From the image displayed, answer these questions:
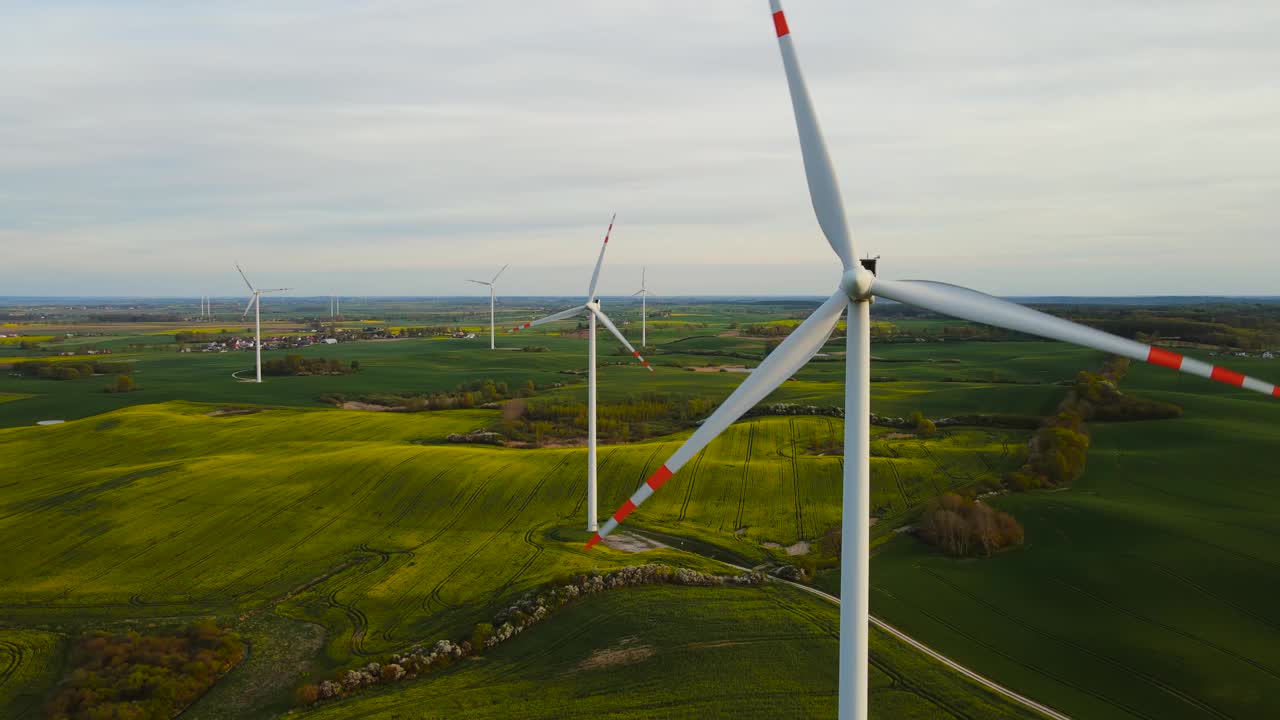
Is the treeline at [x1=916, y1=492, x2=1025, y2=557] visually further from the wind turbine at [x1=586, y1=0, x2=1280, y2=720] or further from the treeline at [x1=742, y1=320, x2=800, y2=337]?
the treeline at [x1=742, y1=320, x2=800, y2=337]

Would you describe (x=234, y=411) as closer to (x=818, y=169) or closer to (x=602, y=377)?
(x=602, y=377)

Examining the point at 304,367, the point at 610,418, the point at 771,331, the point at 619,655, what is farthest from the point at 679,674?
the point at 771,331

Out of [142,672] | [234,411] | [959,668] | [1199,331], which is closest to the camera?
[142,672]

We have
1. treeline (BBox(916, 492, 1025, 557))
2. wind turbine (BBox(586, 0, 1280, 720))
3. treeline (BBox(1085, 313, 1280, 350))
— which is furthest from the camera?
treeline (BBox(1085, 313, 1280, 350))

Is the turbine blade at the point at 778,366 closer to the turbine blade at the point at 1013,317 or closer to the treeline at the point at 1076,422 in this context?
the turbine blade at the point at 1013,317

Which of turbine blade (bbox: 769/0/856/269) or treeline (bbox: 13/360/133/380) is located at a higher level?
turbine blade (bbox: 769/0/856/269)

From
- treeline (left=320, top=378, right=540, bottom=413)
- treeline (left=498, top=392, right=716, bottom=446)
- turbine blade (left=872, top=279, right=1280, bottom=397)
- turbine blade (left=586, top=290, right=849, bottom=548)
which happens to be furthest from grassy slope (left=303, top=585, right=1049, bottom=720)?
treeline (left=320, top=378, right=540, bottom=413)
